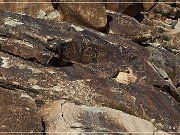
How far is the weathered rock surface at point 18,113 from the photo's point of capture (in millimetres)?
12797

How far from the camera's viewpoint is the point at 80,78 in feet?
56.9

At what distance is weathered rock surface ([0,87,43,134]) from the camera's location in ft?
42.0

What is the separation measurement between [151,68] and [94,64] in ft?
11.7

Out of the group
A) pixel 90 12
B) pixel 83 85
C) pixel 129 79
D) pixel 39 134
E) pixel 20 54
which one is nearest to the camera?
pixel 39 134

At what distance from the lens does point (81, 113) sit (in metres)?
14.3

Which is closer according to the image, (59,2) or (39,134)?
(39,134)

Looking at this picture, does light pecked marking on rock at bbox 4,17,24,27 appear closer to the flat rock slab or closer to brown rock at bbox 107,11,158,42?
the flat rock slab

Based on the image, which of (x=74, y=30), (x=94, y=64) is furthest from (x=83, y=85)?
(x=74, y=30)

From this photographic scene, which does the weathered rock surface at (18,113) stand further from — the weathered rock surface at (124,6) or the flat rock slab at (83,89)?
the weathered rock surface at (124,6)

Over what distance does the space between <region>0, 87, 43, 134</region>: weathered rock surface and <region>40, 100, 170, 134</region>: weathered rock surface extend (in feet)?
1.39

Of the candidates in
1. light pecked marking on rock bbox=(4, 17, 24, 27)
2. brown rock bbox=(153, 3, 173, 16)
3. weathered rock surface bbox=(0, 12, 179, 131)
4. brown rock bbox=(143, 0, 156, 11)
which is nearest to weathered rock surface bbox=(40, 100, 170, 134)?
weathered rock surface bbox=(0, 12, 179, 131)

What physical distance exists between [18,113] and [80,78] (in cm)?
450

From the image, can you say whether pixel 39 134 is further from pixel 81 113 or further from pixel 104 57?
pixel 104 57

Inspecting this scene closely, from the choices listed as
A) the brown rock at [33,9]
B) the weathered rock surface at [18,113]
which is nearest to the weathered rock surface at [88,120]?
the weathered rock surface at [18,113]
